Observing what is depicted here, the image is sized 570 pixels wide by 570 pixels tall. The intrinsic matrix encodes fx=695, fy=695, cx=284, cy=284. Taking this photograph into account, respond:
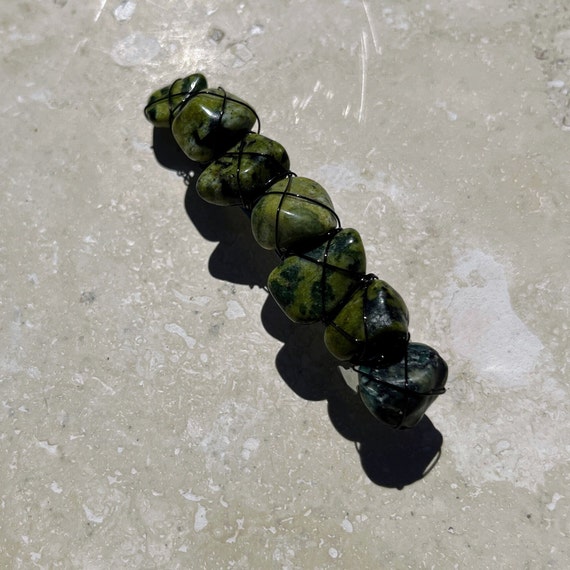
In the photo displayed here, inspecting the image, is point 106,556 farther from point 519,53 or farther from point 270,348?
point 519,53

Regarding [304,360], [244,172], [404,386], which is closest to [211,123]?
[244,172]

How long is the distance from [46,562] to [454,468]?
36.3 inches

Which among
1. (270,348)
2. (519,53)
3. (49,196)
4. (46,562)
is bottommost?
(46,562)

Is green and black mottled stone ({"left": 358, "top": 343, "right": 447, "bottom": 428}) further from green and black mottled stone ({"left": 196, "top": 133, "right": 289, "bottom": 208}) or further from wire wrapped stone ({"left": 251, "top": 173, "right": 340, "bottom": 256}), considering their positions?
green and black mottled stone ({"left": 196, "top": 133, "right": 289, "bottom": 208})

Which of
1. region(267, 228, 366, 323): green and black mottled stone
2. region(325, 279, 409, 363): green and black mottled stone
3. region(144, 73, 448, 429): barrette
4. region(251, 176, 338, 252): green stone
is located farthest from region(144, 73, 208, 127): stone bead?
region(325, 279, 409, 363): green and black mottled stone

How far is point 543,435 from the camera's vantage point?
1542 mm

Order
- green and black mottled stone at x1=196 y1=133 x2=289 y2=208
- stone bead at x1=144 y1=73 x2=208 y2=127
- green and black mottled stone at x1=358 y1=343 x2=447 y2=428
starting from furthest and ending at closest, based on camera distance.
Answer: stone bead at x1=144 y1=73 x2=208 y2=127, green and black mottled stone at x1=196 y1=133 x2=289 y2=208, green and black mottled stone at x1=358 y1=343 x2=447 y2=428

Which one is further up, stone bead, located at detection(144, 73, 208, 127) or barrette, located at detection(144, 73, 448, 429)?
stone bead, located at detection(144, 73, 208, 127)

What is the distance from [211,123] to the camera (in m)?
1.54

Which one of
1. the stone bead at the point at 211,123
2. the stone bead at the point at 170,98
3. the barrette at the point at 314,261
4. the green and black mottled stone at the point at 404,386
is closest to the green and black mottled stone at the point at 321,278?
the barrette at the point at 314,261

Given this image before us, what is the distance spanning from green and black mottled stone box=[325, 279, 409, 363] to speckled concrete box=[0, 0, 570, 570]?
18 cm

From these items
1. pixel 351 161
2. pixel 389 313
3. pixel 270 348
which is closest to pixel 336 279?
pixel 389 313

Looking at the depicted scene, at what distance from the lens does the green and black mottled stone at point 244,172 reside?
1.52 m

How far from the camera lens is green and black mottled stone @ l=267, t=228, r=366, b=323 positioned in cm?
144
